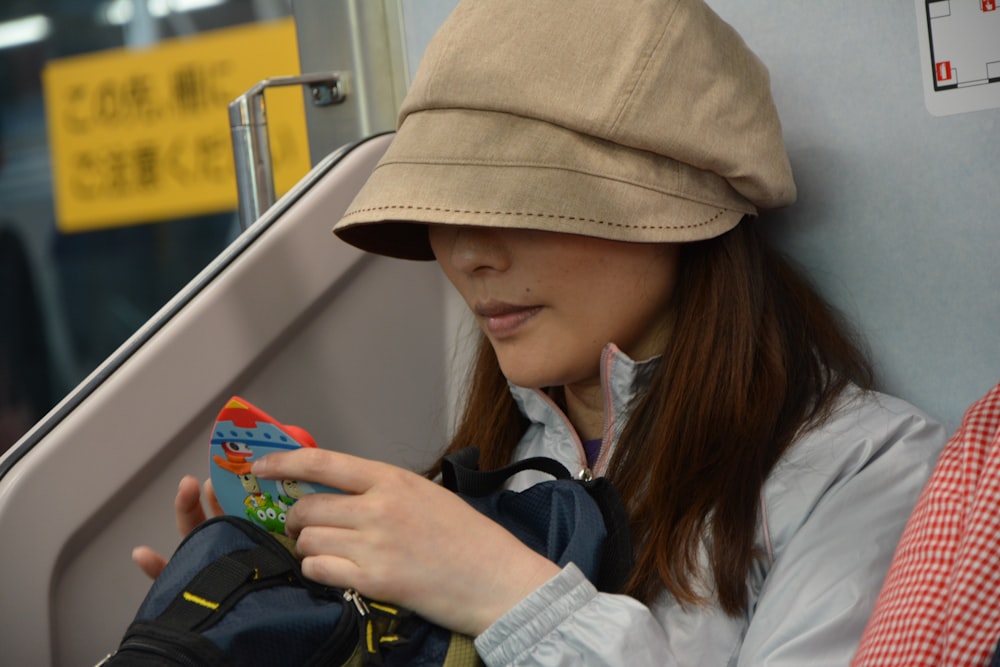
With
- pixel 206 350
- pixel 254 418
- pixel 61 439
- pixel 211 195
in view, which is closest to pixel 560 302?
pixel 254 418

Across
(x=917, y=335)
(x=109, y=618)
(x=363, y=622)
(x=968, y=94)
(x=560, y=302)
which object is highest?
(x=968, y=94)

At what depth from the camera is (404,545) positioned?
1.06 metres

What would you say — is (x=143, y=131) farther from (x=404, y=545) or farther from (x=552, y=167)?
(x=404, y=545)

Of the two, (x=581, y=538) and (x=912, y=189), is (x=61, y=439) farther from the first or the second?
(x=912, y=189)

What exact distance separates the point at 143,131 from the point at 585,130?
4.85ft

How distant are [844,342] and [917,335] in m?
0.14

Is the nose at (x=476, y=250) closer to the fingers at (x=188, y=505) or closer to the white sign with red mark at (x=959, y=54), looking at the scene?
the fingers at (x=188, y=505)

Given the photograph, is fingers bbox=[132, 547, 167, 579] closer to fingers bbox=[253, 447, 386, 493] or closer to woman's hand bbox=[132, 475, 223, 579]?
woman's hand bbox=[132, 475, 223, 579]

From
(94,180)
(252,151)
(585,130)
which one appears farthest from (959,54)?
(94,180)

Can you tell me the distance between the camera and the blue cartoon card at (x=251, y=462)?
1067 mm

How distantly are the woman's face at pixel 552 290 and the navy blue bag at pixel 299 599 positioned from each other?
0.15m

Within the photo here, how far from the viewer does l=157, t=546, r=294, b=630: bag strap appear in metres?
0.97

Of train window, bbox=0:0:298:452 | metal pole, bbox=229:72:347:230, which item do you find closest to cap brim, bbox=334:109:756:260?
metal pole, bbox=229:72:347:230

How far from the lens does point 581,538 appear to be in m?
1.08
